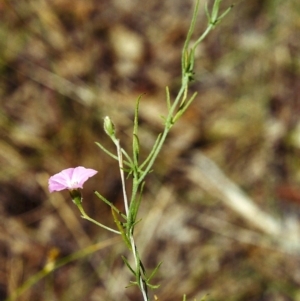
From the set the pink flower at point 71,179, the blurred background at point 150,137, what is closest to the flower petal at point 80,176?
the pink flower at point 71,179

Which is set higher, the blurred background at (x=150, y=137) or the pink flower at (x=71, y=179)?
the pink flower at (x=71, y=179)

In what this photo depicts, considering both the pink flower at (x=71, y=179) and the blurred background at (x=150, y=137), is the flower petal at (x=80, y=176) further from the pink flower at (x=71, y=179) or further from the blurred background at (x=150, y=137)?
the blurred background at (x=150, y=137)

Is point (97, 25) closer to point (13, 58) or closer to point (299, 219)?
point (13, 58)

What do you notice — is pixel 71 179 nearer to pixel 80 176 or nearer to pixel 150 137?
pixel 80 176

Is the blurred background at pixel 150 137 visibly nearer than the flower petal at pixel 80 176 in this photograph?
No

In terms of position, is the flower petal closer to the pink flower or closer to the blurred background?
the pink flower

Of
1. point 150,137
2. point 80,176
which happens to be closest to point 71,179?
point 80,176
